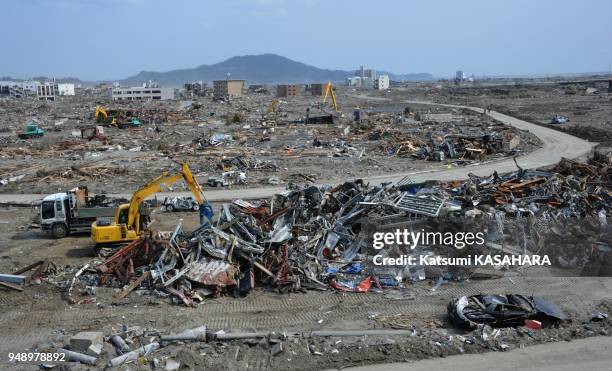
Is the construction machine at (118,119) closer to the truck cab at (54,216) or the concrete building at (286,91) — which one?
the truck cab at (54,216)

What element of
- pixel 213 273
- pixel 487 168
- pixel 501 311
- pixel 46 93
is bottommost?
pixel 501 311

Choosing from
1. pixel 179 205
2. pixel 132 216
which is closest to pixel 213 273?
pixel 132 216

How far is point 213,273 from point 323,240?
3.43 m

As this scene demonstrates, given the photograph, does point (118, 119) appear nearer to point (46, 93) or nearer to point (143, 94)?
point (143, 94)

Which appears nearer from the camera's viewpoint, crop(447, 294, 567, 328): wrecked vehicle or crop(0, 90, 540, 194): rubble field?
crop(447, 294, 567, 328): wrecked vehicle

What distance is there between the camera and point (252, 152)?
36.8m

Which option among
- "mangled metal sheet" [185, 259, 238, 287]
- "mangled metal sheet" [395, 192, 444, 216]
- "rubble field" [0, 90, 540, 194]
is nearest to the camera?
"mangled metal sheet" [185, 259, 238, 287]

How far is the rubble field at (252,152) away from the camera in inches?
1154

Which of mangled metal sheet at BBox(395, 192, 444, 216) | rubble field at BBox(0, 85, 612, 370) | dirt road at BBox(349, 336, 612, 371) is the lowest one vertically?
dirt road at BBox(349, 336, 612, 371)

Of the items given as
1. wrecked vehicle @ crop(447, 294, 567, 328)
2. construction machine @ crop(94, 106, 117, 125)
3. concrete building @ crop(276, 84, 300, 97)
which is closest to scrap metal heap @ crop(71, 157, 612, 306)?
wrecked vehicle @ crop(447, 294, 567, 328)

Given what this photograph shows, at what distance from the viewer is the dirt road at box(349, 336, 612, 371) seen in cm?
1015

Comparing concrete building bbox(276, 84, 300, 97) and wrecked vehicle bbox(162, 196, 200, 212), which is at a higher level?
concrete building bbox(276, 84, 300, 97)

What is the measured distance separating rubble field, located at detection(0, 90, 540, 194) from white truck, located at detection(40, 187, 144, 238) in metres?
7.33

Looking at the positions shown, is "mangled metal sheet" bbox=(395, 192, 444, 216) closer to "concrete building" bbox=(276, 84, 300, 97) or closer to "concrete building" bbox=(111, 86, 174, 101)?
"concrete building" bbox=(111, 86, 174, 101)
